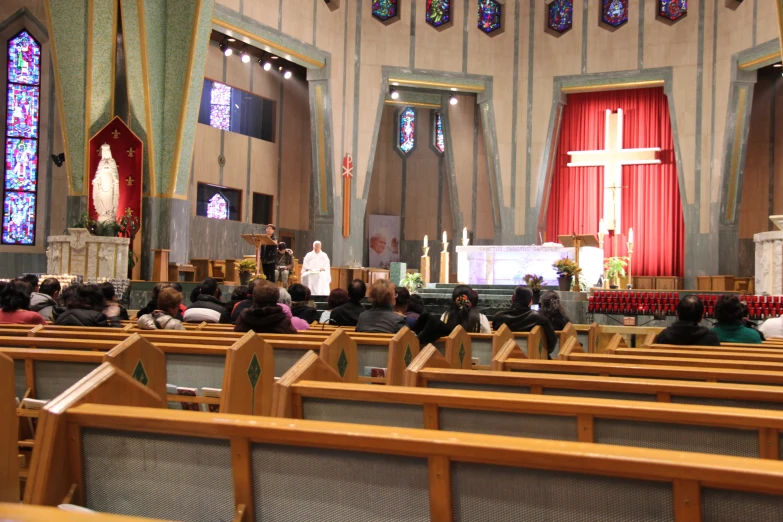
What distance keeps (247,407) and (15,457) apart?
1.19m

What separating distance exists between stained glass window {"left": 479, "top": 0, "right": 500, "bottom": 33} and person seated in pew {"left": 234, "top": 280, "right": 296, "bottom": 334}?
48.9ft

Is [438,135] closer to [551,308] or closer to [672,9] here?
[672,9]

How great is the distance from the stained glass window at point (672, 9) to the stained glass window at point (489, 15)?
3469 millimetres

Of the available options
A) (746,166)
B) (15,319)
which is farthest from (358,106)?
(15,319)

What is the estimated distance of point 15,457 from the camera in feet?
6.06

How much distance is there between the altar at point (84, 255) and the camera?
11758mm

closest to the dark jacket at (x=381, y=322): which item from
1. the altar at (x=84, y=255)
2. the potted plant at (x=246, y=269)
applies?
the potted plant at (x=246, y=269)

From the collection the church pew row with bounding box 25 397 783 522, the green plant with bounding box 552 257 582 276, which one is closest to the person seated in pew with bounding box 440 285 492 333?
the church pew row with bounding box 25 397 783 522

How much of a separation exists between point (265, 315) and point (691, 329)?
2.42 m

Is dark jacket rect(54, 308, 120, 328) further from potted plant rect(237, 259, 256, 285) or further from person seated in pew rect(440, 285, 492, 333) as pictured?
potted plant rect(237, 259, 256, 285)

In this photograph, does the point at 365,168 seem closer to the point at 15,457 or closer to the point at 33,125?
the point at 33,125

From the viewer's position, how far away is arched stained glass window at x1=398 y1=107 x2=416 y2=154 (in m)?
20.5

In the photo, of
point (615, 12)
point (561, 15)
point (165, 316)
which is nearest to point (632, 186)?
point (615, 12)

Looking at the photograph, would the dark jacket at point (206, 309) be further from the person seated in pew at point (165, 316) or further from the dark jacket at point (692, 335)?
the dark jacket at point (692, 335)
